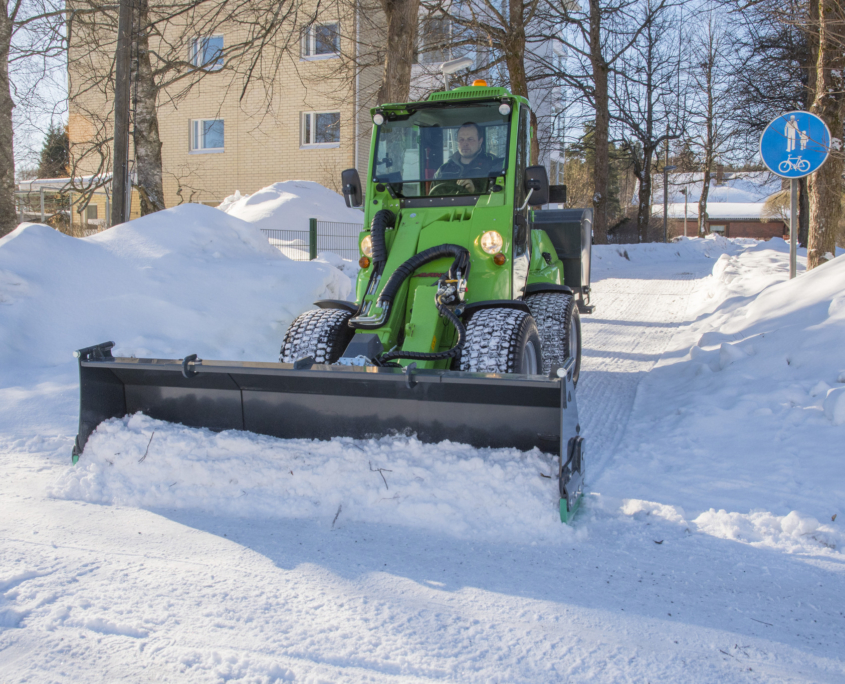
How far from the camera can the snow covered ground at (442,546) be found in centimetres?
235

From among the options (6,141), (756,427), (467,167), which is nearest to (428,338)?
(467,167)

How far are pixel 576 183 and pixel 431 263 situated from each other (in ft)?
144

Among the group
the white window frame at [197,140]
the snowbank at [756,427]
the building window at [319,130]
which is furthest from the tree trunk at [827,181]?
the white window frame at [197,140]

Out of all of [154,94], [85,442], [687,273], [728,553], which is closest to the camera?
[728,553]

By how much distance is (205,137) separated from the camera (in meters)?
22.8

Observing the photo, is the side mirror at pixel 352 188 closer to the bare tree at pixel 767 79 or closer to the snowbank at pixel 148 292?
the snowbank at pixel 148 292

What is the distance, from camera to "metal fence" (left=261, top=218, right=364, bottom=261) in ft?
42.2

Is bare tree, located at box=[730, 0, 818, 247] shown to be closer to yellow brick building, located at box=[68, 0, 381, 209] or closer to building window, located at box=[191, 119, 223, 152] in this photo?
yellow brick building, located at box=[68, 0, 381, 209]

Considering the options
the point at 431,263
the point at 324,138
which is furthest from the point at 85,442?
the point at 324,138

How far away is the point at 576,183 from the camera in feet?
151

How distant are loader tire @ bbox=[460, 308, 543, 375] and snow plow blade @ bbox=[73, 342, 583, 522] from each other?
361 mm

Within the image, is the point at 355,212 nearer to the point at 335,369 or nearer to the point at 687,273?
the point at 687,273

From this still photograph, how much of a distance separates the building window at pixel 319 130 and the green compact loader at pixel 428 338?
16922 mm

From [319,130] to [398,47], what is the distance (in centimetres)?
1270
